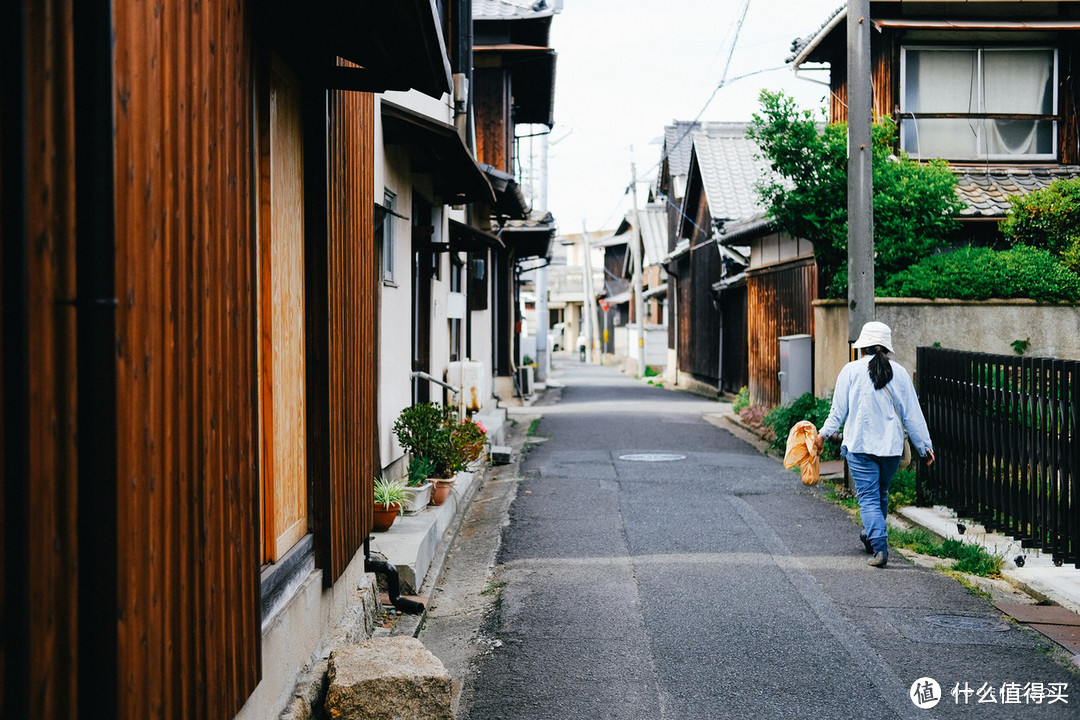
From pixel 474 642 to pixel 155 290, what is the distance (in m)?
4.07

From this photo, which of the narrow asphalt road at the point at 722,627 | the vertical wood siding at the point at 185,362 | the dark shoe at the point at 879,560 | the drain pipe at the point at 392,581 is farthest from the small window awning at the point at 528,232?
the vertical wood siding at the point at 185,362

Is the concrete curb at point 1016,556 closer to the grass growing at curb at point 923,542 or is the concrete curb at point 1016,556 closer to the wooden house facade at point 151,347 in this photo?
the grass growing at curb at point 923,542

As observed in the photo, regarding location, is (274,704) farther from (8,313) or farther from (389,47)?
(389,47)

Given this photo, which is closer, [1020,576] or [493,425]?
[1020,576]

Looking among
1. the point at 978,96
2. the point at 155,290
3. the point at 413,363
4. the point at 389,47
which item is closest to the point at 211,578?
the point at 155,290

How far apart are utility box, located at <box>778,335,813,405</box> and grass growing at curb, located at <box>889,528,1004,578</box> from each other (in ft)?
19.4

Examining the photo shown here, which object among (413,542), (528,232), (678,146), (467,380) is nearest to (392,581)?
(413,542)

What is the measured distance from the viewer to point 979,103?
1598cm

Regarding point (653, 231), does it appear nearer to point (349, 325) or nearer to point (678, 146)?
point (678, 146)

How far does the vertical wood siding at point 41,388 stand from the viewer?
208cm

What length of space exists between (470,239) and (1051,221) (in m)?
8.01

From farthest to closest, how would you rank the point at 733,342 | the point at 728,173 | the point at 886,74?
the point at 728,173, the point at 733,342, the point at 886,74

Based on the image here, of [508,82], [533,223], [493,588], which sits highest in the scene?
[508,82]

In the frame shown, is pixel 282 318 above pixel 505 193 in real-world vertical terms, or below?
below
